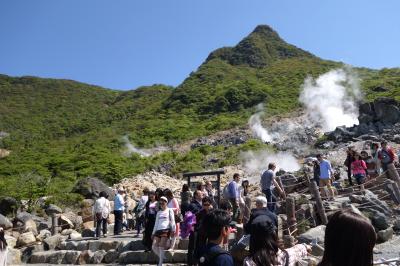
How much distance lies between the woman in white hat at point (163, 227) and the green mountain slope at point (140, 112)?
16064 millimetres

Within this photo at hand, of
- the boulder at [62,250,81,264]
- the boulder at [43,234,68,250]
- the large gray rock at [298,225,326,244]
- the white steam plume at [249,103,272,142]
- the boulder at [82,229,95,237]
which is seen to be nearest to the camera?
the large gray rock at [298,225,326,244]

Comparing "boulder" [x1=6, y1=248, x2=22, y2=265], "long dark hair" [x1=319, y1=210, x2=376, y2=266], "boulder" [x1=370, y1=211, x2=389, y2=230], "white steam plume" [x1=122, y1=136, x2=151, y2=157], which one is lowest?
"boulder" [x1=6, y1=248, x2=22, y2=265]

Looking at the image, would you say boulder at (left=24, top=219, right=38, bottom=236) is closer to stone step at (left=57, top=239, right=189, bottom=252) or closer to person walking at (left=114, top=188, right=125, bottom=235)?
stone step at (left=57, top=239, right=189, bottom=252)

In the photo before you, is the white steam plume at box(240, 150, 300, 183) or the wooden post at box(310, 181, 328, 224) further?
the white steam plume at box(240, 150, 300, 183)

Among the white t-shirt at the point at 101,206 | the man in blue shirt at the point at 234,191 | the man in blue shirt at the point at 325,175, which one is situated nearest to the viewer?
the man in blue shirt at the point at 234,191

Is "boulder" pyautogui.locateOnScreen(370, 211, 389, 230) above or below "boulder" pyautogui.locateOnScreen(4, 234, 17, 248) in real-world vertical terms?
above

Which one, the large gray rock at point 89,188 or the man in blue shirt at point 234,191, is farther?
the large gray rock at point 89,188

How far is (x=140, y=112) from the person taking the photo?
2542 inches

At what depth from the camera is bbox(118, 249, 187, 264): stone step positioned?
→ 892 centimetres

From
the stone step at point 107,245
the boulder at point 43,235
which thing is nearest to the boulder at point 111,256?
the stone step at point 107,245

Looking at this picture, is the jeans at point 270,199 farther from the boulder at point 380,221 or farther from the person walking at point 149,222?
the person walking at point 149,222

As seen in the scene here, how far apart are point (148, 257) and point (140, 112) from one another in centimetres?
5601

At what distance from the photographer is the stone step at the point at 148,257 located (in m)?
8.92

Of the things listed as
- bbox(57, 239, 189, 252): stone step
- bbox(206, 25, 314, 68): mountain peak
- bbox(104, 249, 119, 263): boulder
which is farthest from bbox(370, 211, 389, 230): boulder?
bbox(206, 25, 314, 68): mountain peak
